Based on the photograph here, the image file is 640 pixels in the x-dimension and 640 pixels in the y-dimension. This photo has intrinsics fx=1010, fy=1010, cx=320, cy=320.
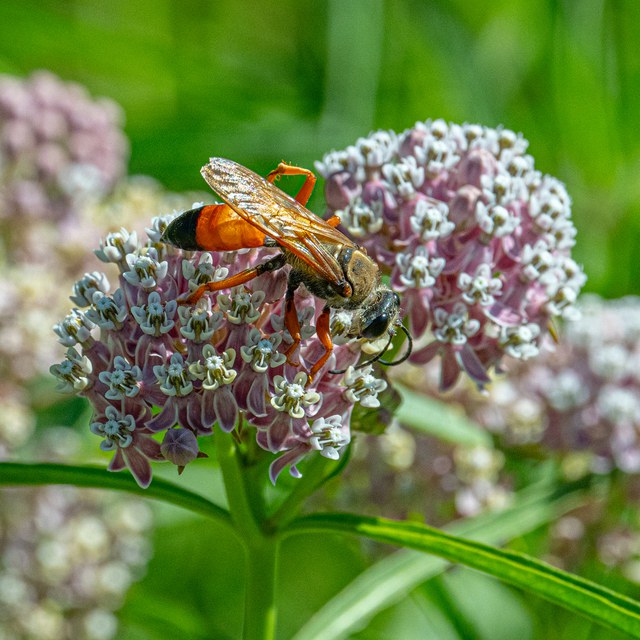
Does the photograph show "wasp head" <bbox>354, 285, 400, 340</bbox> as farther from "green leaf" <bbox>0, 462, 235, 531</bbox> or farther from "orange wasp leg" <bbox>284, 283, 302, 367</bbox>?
"green leaf" <bbox>0, 462, 235, 531</bbox>

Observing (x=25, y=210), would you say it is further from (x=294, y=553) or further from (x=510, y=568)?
(x=510, y=568)

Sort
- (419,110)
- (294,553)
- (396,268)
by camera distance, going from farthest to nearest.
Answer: (419,110)
(294,553)
(396,268)

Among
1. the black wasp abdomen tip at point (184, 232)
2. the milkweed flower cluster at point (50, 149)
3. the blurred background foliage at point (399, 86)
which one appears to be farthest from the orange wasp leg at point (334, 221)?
the blurred background foliage at point (399, 86)

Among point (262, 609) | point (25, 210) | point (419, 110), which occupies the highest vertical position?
point (419, 110)

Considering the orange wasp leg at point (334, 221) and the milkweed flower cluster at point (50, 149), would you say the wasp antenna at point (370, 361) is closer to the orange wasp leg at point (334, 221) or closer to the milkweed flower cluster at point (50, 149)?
the orange wasp leg at point (334, 221)

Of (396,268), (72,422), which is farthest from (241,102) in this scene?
(396,268)

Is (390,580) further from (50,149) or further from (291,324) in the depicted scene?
(50,149)
